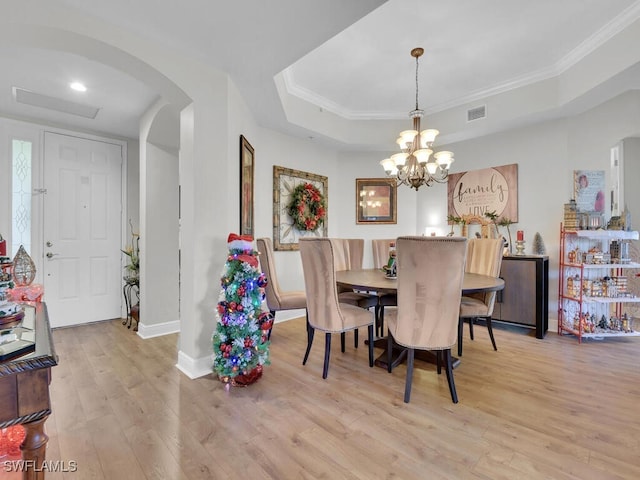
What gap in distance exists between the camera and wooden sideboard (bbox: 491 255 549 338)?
332cm

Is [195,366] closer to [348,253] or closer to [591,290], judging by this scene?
[348,253]

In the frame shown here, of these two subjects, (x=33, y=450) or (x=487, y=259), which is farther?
(x=487, y=259)

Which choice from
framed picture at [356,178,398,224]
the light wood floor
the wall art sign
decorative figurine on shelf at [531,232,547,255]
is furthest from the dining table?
framed picture at [356,178,398,224]

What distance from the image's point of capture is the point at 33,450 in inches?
34.2

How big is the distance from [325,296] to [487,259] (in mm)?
1875

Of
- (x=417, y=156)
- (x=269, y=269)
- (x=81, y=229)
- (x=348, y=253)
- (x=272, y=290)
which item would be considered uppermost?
(x=417, y=156)

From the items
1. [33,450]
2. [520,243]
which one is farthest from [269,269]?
[520,243]

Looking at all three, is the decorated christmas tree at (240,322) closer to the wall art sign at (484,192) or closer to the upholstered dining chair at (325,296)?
the upholstered dining chair at (325,296)

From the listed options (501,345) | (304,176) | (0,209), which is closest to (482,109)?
(304,176)

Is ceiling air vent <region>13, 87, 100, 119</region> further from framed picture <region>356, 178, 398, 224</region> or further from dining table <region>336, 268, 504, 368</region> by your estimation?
framed picture <region>356, 178, 398, 224</region>

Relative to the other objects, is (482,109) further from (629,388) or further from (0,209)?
(0,209)

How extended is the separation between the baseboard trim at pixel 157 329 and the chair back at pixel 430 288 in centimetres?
274

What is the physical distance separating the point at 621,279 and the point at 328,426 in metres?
3.64

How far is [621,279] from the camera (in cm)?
Result: 326
